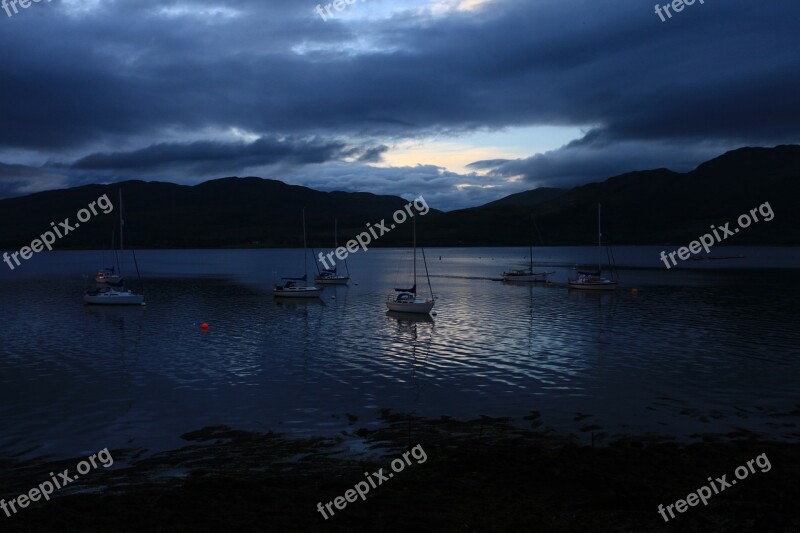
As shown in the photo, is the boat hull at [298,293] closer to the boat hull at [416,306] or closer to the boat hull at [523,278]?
the boat hull at [416,306]

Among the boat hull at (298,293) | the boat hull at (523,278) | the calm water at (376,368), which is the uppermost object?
the boat hull at (298,293)

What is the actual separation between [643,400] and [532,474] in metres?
12.7

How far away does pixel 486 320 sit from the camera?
56.9 meters

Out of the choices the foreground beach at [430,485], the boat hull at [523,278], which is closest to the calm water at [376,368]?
the foreground beach at [430,485]

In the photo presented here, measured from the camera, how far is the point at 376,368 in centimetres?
3541

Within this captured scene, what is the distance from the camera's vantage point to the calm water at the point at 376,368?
2475cm

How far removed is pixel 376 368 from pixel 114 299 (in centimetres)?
4572

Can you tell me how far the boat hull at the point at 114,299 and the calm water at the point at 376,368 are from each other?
155cm

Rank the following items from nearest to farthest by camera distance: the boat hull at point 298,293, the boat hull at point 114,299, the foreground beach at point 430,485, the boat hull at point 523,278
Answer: the foreground beach at point 430,485 < the boat hull at point 114,299 < the boat hull at point 298,293 < the boat hull at point 523,278

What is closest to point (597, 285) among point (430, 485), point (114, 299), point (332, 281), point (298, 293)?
point (332, 281)

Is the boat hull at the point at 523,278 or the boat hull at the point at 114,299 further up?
the boat hull at the point at 114,299

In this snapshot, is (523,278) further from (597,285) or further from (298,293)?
(298,293)

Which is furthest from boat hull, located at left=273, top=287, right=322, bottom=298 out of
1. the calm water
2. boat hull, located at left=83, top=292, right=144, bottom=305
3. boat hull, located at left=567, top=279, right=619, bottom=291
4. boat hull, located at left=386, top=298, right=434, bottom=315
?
boat hull, located at left=567, top=279, right=619, bottom=291

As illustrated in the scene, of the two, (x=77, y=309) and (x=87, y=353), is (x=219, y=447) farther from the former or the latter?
(x=77, y=309)
